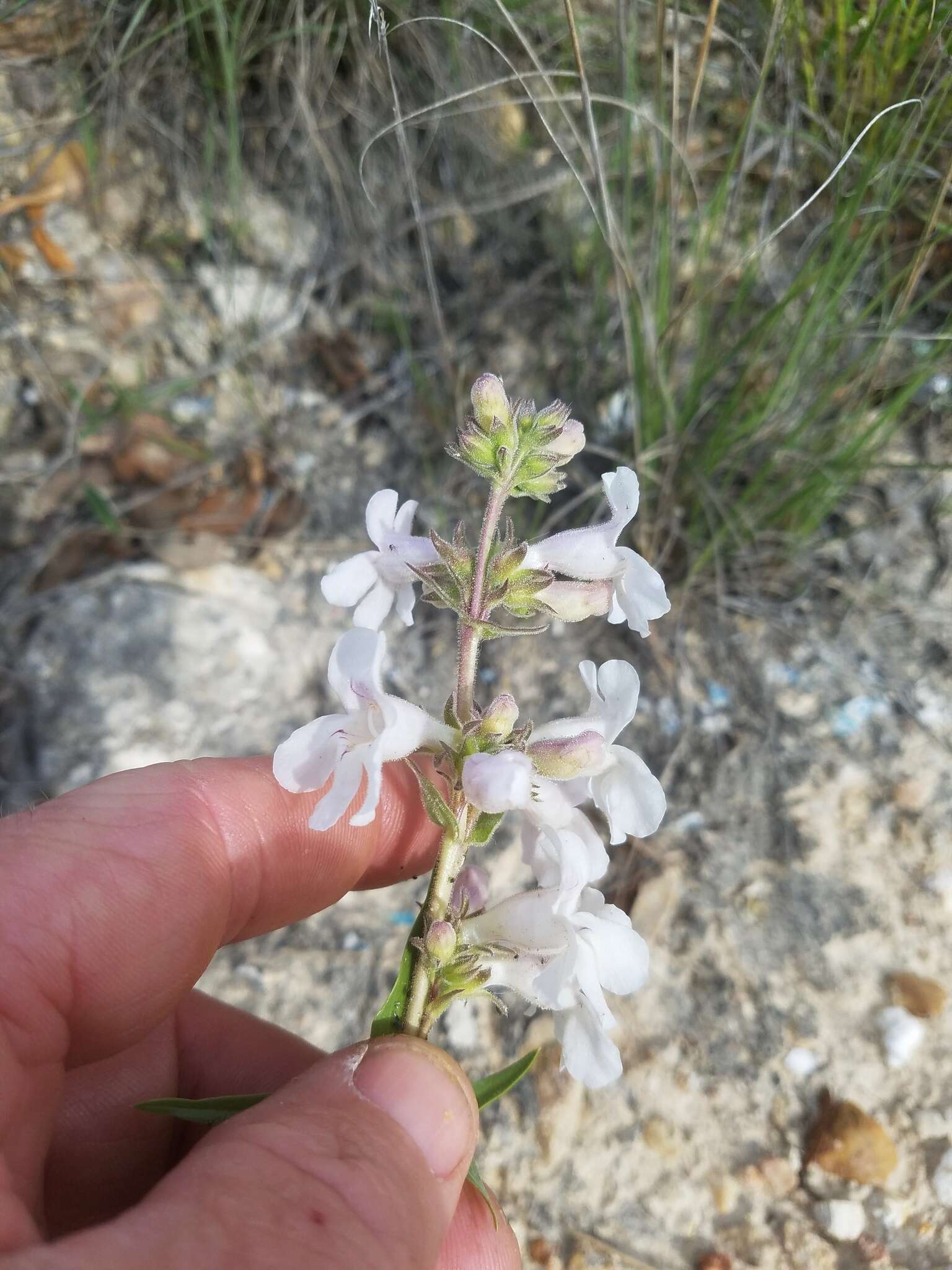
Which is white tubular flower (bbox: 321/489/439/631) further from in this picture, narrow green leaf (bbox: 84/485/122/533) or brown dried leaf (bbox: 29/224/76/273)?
brown dried leaf (bbox: 29/224/76/273)

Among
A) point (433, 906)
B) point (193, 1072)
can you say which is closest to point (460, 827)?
point (433, 906)

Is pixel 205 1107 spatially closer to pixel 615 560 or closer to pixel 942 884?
pixel 615 560

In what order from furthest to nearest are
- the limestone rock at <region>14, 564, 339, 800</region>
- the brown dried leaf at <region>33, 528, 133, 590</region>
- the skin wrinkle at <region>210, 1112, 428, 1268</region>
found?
the brown dried leaf at <region>33, 528, 133, 590</region>
the limestone rock at <region>14, 564, 339, 800</region>
the skin wrinkle at <region>210, 1112, 428, 1268</region>

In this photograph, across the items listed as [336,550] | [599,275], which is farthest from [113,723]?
[599,275]

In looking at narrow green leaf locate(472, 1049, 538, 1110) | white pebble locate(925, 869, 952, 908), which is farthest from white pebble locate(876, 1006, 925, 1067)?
narrow green leaf locate(472, 1049, 538, 1110)

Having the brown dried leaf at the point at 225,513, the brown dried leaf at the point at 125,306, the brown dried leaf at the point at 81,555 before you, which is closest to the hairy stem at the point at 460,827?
the brown dried leaf at the point at 225,513

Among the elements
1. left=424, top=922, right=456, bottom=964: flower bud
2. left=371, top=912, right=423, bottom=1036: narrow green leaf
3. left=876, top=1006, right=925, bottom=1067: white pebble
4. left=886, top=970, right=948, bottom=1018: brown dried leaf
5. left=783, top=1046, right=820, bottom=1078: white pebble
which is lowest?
left=783, top=1046, right=820, bottom=1078: white pebble
